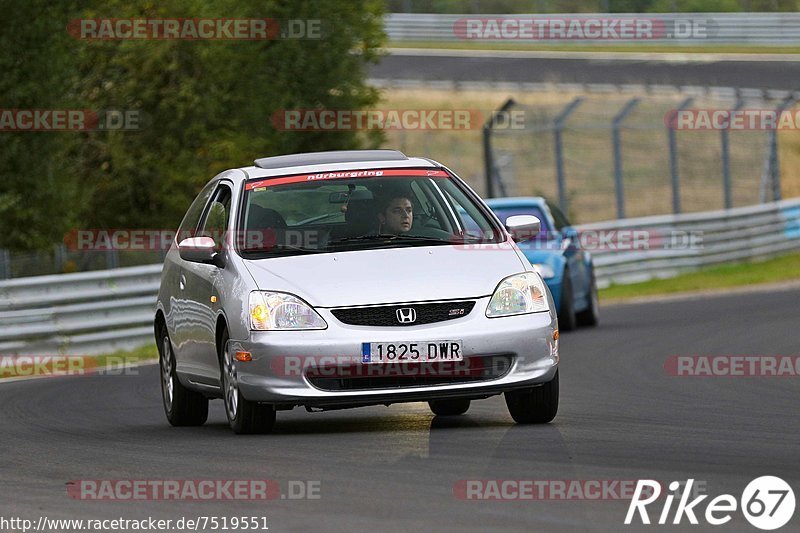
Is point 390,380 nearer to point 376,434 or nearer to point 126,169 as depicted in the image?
point 376,434

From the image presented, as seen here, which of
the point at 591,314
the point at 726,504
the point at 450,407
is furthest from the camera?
the point at 591,314

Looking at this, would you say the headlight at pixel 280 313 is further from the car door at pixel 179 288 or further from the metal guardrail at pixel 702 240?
the metal guardrail at pixel 702 240

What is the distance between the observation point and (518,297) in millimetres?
10297

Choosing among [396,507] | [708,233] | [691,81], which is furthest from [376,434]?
[691,81]

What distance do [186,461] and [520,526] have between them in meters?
2.89

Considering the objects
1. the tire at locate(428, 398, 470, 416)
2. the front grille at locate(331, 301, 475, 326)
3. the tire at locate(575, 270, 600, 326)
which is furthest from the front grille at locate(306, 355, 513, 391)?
the tire at locate(575, 270, 600, 326)

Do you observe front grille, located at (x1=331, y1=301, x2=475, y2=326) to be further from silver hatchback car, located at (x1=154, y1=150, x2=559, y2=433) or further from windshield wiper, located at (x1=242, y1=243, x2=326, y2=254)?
windshield wiper, located at (x1=242, y1=243, x2=326, y2=254)

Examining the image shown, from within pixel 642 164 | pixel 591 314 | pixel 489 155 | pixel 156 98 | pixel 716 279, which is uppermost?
pixel 156 98

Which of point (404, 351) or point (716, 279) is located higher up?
point (404, 351)

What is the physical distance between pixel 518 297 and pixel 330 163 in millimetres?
1862

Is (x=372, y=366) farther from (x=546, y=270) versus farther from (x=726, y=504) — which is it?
(x=546, y=270)

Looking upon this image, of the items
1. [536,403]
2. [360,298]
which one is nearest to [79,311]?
[536,403]

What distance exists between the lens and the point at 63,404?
13945mm

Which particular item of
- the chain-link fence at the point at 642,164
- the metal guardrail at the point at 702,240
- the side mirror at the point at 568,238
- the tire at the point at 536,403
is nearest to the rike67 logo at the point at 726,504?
the tire at the point at 536,403
